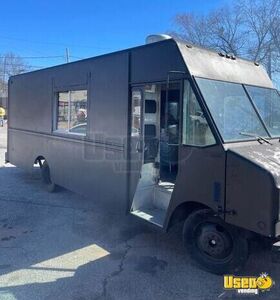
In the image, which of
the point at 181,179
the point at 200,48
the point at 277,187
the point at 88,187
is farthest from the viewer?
the point at 88,187

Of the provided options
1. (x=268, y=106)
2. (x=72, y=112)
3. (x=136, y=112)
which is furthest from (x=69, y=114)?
(x=268, y=106)

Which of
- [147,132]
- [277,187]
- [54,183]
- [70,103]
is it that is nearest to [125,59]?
[147,132]

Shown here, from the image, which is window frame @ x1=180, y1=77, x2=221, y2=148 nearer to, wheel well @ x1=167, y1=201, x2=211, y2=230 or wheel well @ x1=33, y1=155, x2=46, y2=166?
wheel well @ x1=167, y1=201, x2=211, y2=230

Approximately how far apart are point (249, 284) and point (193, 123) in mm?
1946

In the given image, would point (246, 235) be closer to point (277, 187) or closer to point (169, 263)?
point (277, 187)

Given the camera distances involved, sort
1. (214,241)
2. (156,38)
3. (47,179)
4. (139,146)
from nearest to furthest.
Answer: (214,241) → (156,38) → (139,146) → (47,179)

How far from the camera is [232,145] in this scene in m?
3.78

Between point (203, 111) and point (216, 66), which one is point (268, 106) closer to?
point (216, 66)

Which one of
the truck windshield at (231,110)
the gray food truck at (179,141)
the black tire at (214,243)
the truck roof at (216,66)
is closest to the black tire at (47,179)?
the gray food truck at (179,141)

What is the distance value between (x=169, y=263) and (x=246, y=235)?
3.59 feet

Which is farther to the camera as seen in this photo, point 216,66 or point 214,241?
point 216,66

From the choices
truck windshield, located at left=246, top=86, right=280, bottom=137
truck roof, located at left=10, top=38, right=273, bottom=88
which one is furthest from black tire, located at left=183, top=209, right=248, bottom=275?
truck roof, located at left=10, top=38, right=273, bottom=88

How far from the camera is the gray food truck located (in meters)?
3.64

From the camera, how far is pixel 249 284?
3.77m
